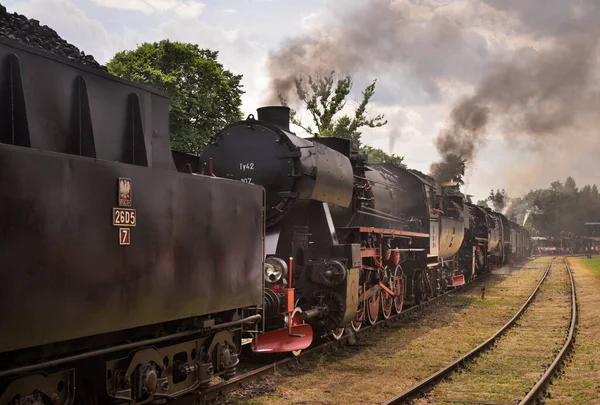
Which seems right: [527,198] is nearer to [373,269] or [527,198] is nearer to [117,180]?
[373,269]

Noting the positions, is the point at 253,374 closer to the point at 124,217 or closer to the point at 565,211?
the point at 124,217

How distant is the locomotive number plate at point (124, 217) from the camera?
494 centimetres

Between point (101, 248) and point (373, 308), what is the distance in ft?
30.8

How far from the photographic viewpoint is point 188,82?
34.3 metres

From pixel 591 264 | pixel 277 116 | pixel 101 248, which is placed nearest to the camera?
pixel 101 248

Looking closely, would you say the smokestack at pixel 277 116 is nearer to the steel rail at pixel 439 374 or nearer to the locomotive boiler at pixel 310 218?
the locomotive boiler at pixel 310 218

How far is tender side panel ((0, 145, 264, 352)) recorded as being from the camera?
4.12 meters

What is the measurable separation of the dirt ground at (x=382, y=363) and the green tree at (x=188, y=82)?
18.0 meters

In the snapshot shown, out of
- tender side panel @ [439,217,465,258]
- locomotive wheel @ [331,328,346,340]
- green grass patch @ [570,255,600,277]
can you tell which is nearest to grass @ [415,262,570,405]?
locomotive wheel @ [331,328,346,340]

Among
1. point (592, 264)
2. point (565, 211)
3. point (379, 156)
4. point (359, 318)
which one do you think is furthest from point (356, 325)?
point (565, 211)

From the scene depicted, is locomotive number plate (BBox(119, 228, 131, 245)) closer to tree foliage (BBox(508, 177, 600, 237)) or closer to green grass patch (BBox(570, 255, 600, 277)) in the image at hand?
green grass patch (BBox(570, 255, 600, 277))

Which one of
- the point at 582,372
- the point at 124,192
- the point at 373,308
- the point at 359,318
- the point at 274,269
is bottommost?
the point at 582,372

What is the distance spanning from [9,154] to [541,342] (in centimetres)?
1086

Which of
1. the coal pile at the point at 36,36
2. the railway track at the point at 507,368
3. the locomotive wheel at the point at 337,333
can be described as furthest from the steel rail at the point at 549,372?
the coal pile at the point at 36,36
